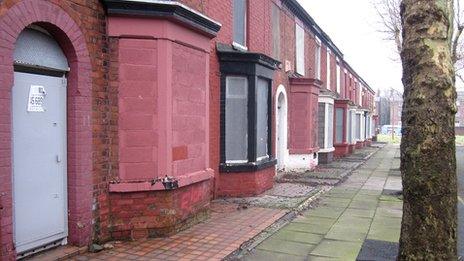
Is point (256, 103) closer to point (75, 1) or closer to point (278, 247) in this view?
point (278, 247)

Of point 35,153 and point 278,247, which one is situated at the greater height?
point 35,153

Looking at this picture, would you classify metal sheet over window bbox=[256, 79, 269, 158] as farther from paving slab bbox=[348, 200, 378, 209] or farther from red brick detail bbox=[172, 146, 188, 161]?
red brick detail bbox=[172, 146, 188, 161]

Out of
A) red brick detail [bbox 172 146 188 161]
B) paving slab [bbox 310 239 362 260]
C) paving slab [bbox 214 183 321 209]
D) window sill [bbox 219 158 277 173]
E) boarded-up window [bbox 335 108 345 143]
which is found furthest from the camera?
boarded-up window [bbox 335 108 345 143]

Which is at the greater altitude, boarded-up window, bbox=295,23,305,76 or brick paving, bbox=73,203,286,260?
boarded-up window, bbox=295,23,305,76

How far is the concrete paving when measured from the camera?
5.98 metres

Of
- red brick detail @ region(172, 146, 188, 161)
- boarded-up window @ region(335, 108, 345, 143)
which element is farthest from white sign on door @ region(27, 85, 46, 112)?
boarded-up window @ region(335, 108, 345, 143)

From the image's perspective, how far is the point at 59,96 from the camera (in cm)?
548

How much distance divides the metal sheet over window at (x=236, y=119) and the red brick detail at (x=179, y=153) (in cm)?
294

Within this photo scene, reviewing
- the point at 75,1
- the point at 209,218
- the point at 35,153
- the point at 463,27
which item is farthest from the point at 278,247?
the point at 463,27

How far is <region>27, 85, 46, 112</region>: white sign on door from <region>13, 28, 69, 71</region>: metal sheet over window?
261 mm

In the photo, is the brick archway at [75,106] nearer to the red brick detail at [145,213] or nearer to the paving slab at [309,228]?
the red brick detail at [145,213]

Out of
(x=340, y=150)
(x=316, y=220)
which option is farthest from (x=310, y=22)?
(x=316, y=220)

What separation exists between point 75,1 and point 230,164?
16.8 ft

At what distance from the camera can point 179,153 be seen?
663 cm
